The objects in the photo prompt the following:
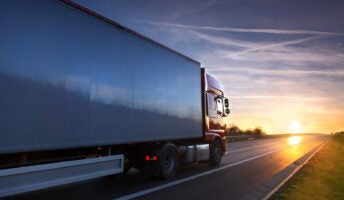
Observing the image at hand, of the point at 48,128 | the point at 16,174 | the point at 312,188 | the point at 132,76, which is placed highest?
the point at 132,76

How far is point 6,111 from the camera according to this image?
18.8 ft

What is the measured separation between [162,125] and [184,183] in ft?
5.50

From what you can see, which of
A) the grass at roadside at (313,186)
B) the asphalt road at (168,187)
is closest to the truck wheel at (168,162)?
the asphalt road at (168,187)

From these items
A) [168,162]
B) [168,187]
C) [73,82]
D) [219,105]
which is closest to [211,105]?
[219,105]

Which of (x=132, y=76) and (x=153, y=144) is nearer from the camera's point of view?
(x=132, y=76)

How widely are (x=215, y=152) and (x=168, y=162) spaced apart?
397 centimetres

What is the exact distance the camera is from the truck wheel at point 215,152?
48.0 feet

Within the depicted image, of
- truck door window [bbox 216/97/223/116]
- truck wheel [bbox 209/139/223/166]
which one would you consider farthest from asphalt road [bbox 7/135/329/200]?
truck door window [bbox 216/97/223/116]

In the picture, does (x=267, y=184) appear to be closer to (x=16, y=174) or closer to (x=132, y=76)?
(x=132, y=76)

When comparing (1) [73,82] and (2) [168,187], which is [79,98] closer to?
(1) [73,82]

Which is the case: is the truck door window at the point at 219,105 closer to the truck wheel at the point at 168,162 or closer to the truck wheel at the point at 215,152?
the truck wheel at the point at 215,152

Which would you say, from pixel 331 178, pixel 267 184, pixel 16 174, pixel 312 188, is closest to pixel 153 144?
pixel 267 184

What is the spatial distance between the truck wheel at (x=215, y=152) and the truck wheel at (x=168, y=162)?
10.9ft

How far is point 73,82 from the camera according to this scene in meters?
7.10
